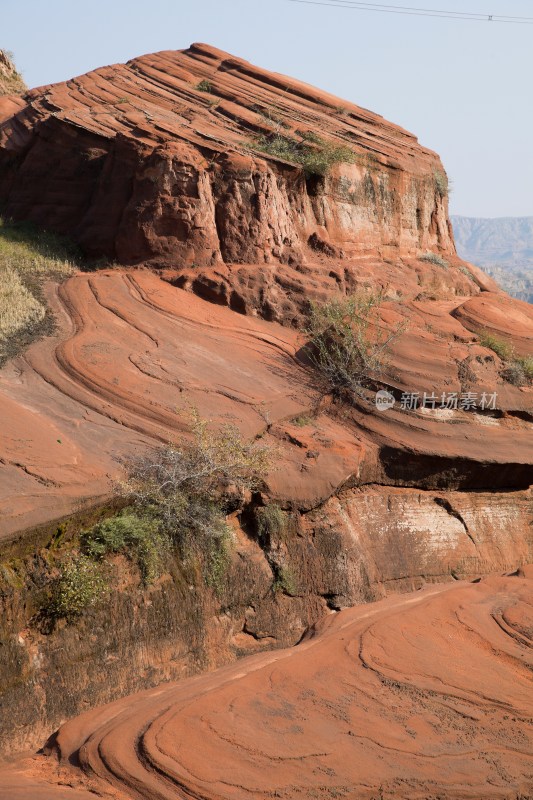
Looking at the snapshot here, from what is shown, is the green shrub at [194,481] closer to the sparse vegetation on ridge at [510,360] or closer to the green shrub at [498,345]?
the sparse vegetation on ridge at [510,360]

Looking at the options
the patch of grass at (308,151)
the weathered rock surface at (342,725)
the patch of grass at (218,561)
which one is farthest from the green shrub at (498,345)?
the patch of grass at (218,561)

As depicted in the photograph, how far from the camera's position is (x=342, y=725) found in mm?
6680

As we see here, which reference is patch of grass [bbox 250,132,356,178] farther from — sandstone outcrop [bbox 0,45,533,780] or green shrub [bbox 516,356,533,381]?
green shrub [bbox 516,356,533,381]

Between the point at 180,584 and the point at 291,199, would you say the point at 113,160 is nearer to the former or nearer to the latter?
the point at 291,199

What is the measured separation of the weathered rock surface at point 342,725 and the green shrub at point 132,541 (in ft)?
4.35

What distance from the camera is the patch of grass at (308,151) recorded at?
48.6ft

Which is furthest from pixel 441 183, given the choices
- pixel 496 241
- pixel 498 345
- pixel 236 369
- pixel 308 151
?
pixel 496 241

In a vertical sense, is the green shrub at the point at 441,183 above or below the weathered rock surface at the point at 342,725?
above

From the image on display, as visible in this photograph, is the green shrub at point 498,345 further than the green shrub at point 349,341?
Yes

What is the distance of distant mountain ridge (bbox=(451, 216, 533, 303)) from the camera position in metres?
144

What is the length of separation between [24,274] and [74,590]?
285 inches

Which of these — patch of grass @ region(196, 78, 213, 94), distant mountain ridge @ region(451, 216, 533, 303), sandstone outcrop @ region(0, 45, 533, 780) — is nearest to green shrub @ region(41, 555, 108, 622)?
sandstone outcrop @ region(0, 45, 533, 780)

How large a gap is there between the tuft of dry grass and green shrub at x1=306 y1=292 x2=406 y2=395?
4.09 m

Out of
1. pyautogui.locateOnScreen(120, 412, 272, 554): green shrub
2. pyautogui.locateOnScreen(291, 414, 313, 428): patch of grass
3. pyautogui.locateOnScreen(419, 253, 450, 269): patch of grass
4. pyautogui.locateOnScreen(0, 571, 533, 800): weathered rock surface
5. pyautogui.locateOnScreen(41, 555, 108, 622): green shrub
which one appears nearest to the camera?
pyautogui.locateOnScreen(0, 571, 533, 800): weathered rock surface
